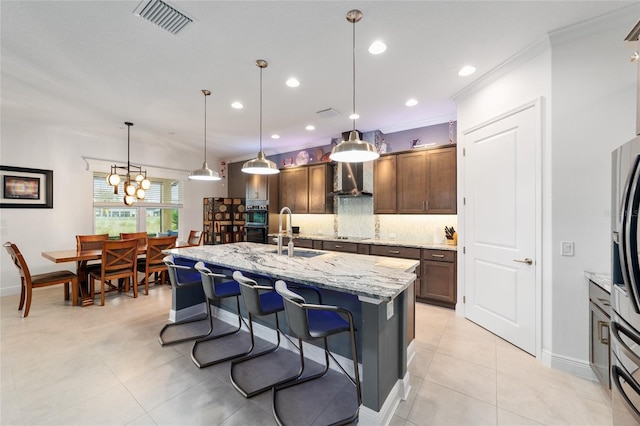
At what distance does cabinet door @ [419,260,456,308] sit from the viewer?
3688 mm

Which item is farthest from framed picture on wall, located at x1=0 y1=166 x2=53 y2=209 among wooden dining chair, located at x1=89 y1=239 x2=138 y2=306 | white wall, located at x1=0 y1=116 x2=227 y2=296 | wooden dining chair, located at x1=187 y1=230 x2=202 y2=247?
wooden dining chair, located at x1=187 y1=230 x2=202 y2=247

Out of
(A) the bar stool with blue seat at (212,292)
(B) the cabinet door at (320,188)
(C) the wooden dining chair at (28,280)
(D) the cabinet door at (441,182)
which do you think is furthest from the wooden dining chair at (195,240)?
(D) the cabinet door at (441,182)

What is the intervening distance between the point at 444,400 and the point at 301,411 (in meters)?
Result: 1.07

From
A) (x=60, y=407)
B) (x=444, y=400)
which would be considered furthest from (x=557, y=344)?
(x=60, y=407)

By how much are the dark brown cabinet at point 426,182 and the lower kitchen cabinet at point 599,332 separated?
196 cm

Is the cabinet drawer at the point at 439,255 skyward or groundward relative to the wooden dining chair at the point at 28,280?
skyward

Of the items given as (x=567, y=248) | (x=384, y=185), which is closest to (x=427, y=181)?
(x=384, y=185)

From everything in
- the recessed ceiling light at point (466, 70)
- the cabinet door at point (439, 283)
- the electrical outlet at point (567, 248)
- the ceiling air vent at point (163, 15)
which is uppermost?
the recessed ceiling light at point (466, 70)

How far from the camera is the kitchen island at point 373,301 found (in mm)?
1672

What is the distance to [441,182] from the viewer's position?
13.2 feet

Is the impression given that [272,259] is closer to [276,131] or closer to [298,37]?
[298,37]

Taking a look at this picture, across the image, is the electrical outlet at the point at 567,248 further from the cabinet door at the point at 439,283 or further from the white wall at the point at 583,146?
the cabinet door at the point at 439,283

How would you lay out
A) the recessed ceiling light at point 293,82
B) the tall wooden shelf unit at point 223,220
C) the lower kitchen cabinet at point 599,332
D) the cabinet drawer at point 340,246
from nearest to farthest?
the lower kitchen cabinet at point 599,332 → the recessed ceiling light at point 293,82 → the cabinet drawer at point 340,246 → the tall wooden shelf unit at point 223,220

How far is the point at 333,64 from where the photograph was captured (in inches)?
110
